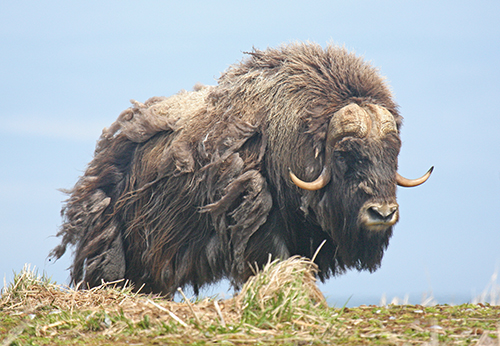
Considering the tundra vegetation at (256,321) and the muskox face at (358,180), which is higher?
the muskox face at (358,180)

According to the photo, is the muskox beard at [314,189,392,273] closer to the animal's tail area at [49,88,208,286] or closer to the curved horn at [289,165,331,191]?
the curved horn at [289,165,331,191]

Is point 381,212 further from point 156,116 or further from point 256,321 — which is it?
point 156,116

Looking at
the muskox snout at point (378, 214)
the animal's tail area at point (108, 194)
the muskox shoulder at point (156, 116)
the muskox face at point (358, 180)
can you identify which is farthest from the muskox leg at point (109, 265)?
the muskox snout at point (378, 214)

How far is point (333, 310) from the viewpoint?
3.49m

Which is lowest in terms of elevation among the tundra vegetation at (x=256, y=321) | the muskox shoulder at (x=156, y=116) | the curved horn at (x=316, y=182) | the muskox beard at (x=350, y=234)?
the tundra vegetation at (x=256, y=321)

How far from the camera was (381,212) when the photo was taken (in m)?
4.27

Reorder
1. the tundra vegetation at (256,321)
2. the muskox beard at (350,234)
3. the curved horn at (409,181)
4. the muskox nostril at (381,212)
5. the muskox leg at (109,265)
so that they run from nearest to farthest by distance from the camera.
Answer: the tundra vegetation at (256,321)
the muskox nostril at (381,212)
the muskox beard at (350,234)
the curved horn at (409,181)
the muskox leg at (109,265)

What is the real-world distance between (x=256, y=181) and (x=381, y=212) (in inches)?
37.8

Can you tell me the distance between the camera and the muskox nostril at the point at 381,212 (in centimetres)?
427

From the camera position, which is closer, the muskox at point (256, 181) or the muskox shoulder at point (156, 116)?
the muskox at point (256, 181)

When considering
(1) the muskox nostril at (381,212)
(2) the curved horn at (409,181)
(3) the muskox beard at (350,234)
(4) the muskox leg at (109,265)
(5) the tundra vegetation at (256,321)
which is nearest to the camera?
(5) the tundra vegetation at (256,321)

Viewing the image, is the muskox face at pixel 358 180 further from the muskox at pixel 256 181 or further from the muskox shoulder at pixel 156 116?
the muskox shoulder at pixel 156 116

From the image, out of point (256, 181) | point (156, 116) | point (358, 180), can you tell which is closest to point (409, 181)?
point (358, 180)

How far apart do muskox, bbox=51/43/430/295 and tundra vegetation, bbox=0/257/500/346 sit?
924 mm
